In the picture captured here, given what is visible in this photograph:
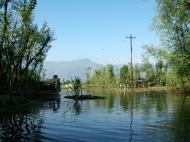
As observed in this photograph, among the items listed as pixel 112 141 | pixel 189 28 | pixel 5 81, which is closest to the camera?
pixel 112 141

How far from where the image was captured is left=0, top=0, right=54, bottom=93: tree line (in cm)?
5522

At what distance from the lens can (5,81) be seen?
5778cm

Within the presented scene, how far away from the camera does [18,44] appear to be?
5975 centimetres

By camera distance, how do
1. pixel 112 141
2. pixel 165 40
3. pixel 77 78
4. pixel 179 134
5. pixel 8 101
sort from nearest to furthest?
pixel 112 141 → pixel 179 134 → pixel 165 40 → pixel 8 101 → pixel 77 78

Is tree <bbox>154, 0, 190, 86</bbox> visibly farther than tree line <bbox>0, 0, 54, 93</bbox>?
No

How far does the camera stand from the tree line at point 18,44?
55219 mm

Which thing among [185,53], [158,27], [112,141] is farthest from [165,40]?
[112,141]

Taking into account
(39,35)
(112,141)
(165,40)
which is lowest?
(112,141)

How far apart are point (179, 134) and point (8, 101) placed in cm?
2929

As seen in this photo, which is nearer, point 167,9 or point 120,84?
point 167,9

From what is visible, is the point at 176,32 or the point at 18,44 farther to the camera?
the point at 18,44

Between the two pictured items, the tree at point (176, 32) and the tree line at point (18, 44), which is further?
the tree line at point (18, 44)

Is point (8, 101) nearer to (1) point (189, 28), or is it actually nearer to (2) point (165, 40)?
(2) point (165, 40)

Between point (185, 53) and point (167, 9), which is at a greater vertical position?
point (167, 9)
